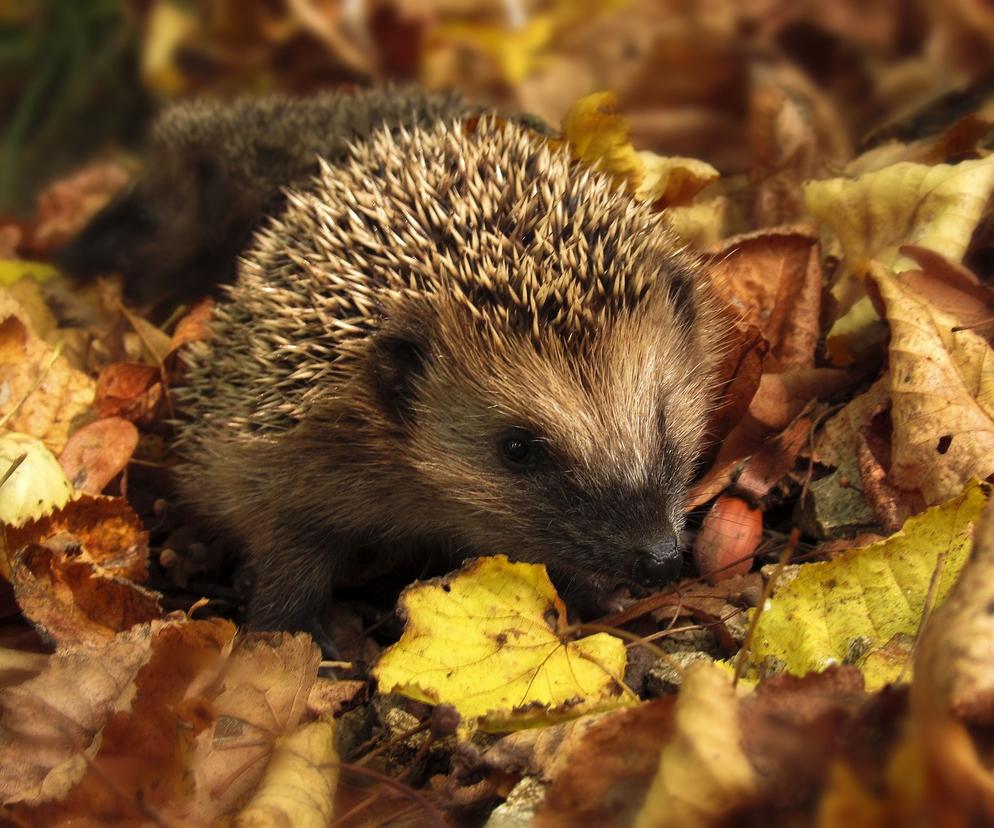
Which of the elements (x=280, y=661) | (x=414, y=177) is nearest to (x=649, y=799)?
(x=280, y=661)

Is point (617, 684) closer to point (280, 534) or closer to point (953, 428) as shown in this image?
point (953, 428)

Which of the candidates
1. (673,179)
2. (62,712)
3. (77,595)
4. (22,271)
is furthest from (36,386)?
(673,179)

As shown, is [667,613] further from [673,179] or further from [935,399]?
[673,179]

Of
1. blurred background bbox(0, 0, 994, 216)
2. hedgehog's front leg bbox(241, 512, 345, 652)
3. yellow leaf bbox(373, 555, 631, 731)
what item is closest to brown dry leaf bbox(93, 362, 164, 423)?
hedgehog's front leg bbox(241, 512, 345, 652)

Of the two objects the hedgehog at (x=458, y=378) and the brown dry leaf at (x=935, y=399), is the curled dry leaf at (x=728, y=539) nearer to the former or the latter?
the hedgehog at (x=458, y=378)

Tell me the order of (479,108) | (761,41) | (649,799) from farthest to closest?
1. (761,41)
2. (479,108)
3. (649,799)
